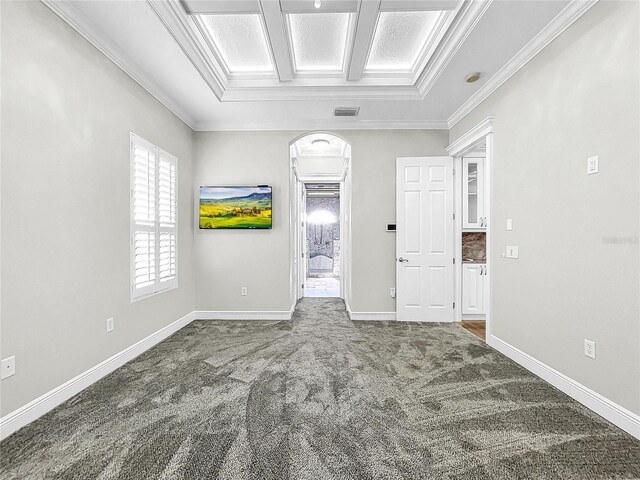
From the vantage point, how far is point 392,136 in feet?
14.0

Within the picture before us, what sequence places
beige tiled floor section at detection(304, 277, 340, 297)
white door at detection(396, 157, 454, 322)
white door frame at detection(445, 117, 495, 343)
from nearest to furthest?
1. white door frame at detection(445, 117, 495, 343)
2. white door at detection(396, 157, 454, 322)
3. beige tiled floor section at detection(304, 277, 340, 297)

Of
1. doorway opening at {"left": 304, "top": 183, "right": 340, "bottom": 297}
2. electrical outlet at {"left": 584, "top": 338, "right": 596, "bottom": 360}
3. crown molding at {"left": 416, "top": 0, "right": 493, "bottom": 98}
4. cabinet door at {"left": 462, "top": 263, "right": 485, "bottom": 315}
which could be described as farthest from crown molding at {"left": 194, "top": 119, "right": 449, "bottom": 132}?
doorway opening at {"left": 304, "top": 183, "right": 340, "bottom": 297}

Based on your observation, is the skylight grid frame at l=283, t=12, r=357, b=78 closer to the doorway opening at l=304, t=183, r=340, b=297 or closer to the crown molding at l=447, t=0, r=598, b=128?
the crown molding at l=447, t=0, r=598, b=128

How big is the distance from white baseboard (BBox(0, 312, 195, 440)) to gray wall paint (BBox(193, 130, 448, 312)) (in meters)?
1.23

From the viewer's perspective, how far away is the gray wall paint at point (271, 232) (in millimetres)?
4277

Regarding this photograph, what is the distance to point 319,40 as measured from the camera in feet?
9.46

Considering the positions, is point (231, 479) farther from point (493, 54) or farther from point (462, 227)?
point (462, 227)

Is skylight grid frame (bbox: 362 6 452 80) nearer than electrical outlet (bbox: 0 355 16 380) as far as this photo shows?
No

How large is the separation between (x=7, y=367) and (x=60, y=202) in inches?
42.3

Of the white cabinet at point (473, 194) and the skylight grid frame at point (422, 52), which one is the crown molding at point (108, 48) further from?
the white cabinet at point (473, 194)

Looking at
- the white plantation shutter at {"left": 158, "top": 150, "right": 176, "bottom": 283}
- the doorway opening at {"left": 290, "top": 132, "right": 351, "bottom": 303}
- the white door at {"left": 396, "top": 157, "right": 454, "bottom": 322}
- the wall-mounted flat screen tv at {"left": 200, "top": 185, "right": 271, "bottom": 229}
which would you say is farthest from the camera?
the doorway opening at {"left": 290, "top": 132, "right": 351, "bottom": 303}

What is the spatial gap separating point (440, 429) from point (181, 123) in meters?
4.29

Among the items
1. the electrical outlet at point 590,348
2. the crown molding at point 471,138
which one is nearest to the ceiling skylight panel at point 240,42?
the crown molding at point 471,138

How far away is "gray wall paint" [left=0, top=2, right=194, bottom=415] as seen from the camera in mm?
1771
